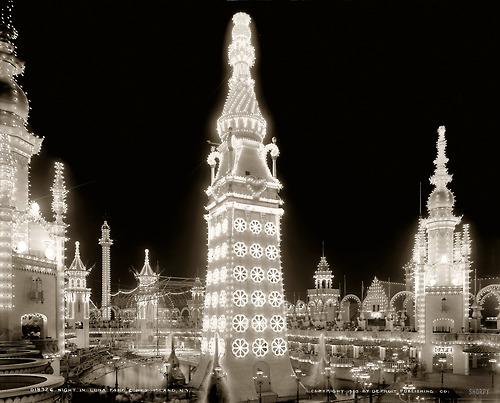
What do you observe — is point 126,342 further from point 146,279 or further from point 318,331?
point 318,331

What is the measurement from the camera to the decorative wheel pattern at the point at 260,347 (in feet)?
84.9

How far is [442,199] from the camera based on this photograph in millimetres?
40719

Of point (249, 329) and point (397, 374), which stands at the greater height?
point (249, 329)

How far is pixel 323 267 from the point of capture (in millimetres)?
63719

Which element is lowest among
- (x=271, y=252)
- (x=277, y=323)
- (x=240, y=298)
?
(x=277, y=323)

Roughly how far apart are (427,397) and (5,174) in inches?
1032

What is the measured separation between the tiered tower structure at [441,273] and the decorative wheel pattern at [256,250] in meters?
19.3

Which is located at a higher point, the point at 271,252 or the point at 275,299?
the point at 271,252

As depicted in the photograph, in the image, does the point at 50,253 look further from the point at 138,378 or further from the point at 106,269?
the point at 106,269

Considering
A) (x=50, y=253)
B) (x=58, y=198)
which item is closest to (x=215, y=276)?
(x=50, y=253)

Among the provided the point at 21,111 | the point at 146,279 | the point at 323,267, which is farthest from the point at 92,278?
the point at 21,111

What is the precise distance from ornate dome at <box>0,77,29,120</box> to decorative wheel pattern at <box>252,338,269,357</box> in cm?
2189

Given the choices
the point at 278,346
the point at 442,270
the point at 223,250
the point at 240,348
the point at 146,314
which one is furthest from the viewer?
the point at 146,314

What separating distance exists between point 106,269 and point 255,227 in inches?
1893
